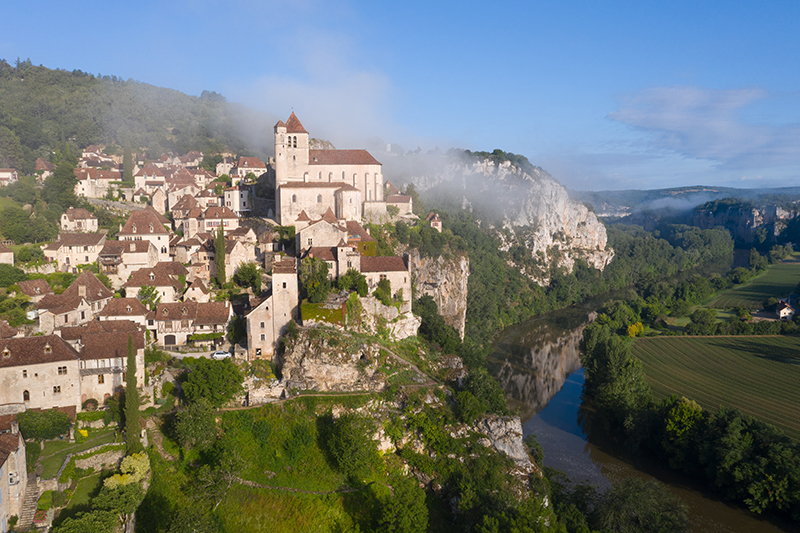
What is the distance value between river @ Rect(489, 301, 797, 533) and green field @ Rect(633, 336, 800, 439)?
9.21 meters

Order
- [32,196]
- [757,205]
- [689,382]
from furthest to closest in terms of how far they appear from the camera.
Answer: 1. [757,205]
2. [32,196]
3. [689,382]

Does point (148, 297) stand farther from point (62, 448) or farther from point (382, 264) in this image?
point (382, 264)

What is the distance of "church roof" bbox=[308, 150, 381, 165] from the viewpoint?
59.9 meters

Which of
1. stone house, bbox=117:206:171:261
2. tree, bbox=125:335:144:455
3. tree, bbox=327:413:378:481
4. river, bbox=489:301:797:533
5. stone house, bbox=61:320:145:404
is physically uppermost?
stone house, bbox=117:206:171:261

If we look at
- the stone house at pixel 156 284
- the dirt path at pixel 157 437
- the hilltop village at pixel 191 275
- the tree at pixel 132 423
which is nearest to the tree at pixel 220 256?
the hilltop village at pixel 191 275

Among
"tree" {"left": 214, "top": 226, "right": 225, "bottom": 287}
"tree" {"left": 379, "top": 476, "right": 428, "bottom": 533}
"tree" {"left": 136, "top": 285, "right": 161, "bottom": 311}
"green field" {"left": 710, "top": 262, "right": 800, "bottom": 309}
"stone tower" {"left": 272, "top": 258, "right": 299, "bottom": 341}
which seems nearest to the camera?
"tree" {"left": 379, "top": 476, "right": 428, "bottom": 533}

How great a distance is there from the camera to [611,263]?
12838 cm

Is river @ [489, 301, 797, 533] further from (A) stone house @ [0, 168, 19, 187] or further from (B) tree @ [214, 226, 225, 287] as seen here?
(A) stone house @ [0, 168, 19, 187]

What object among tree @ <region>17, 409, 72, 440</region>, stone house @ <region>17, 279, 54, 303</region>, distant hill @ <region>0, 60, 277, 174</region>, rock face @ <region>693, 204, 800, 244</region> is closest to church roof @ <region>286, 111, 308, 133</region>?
stone house @ <region>17, 279, 54, 303</region>

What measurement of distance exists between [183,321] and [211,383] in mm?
8106

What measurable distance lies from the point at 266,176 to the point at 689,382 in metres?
53.6

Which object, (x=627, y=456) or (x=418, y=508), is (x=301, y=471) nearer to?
(x=418, y=508)

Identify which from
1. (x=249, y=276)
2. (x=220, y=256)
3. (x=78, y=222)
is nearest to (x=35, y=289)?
(x=220, y=256)

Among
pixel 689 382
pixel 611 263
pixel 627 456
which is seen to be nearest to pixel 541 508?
pixel 627 456
